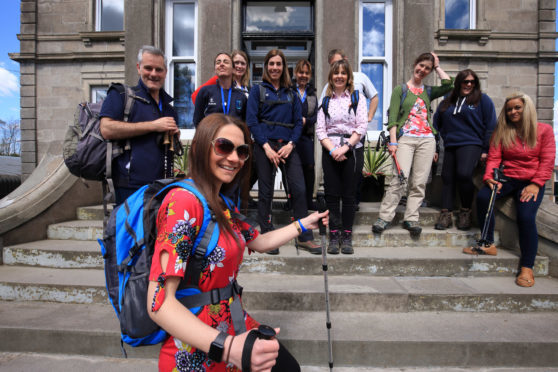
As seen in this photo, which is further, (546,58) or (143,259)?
(546,58)

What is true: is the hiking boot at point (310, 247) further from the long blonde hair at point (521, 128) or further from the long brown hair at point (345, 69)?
the long blonde hair at point (521, 128)

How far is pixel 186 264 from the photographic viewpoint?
1.29 metres

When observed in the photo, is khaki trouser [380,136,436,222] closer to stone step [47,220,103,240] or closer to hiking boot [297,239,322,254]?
hiking boot [297,239,322,254]

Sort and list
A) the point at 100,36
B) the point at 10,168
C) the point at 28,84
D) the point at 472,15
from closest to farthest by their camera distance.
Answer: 1. the point at 472,15
2. the point at 100,36
3. the point at 28,84
4. the point at 10,168

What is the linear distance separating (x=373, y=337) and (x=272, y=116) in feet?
8.57

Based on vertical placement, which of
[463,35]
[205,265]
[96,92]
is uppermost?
[463,35]

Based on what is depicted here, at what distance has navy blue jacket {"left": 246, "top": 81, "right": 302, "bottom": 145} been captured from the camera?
4.00 metres

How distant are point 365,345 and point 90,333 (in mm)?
2342

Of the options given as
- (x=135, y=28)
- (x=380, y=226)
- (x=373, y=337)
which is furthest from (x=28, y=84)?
(x=373, y=337)

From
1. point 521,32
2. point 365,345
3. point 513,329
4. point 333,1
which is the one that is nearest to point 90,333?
point 365,345

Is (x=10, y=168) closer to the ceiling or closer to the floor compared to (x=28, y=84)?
closer to the floor

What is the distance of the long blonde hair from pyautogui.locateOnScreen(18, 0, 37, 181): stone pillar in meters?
12.2

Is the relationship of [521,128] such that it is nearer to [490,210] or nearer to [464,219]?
[490,210]

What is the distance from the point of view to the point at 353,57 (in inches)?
287
